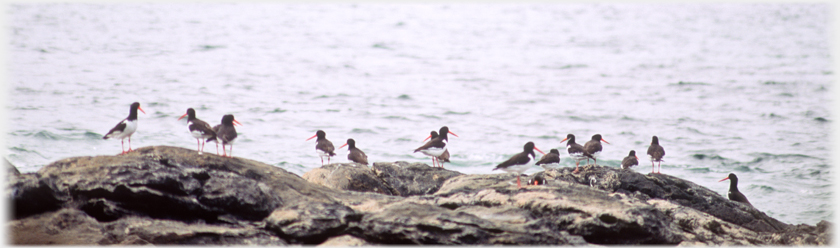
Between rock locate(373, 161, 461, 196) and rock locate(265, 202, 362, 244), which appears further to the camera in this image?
rock locate(373, 161, 461, 196)

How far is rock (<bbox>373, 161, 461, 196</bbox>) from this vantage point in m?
11.6

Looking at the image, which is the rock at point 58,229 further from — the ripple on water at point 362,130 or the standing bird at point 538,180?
the ripple on water at point 362,130

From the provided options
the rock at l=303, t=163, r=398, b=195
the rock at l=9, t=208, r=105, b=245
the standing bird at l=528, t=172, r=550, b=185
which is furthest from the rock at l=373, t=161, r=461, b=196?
the rock at l=9, t=208, r=105, b=245

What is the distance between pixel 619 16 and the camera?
2736 inches

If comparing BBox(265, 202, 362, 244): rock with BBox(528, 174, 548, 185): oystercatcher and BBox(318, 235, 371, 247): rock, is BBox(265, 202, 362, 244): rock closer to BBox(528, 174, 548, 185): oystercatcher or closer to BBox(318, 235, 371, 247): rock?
BBox(318, 235, 371, 247): rock

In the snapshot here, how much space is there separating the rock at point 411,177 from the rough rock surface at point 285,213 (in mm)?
1920

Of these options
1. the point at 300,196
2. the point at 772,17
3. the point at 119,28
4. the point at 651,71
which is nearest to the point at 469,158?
the point at 300,196

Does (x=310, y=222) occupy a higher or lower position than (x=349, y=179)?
lower

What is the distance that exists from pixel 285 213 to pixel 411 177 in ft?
13.2

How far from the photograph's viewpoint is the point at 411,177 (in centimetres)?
1183

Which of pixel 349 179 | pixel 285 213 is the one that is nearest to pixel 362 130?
pixel 349 179

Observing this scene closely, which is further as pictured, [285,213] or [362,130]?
[362,130]

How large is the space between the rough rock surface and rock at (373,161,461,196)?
192 cm

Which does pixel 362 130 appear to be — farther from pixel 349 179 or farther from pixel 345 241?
pixel 345 241
